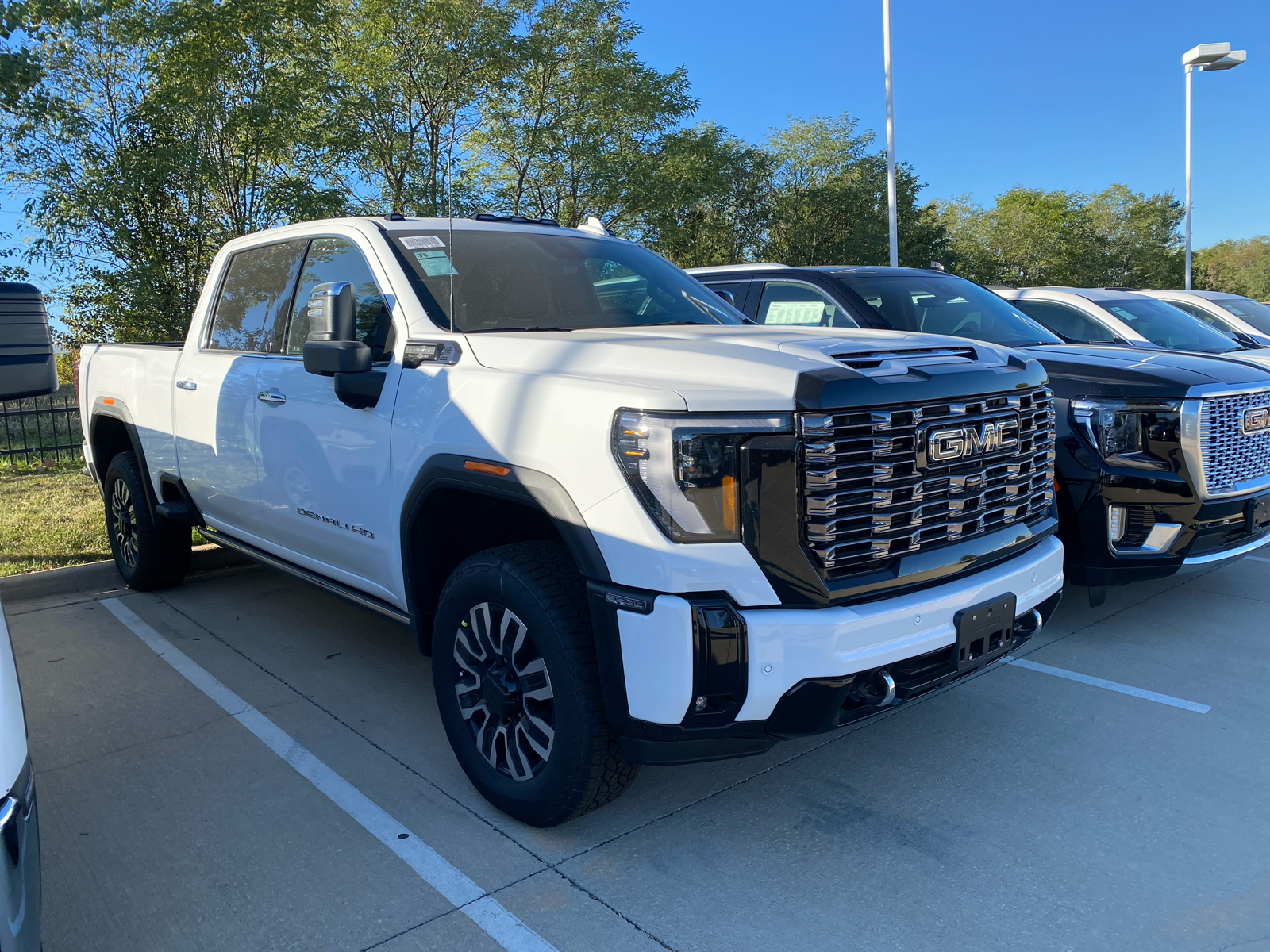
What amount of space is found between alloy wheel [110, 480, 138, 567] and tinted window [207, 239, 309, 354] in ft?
4.70

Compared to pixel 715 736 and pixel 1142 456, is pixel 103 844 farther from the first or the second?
pixel 1142 456

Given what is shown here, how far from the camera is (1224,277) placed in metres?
73.4

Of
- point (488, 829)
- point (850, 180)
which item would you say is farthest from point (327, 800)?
point (850, 180)

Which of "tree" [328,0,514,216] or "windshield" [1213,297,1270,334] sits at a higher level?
"tree" [328,0,514,216]

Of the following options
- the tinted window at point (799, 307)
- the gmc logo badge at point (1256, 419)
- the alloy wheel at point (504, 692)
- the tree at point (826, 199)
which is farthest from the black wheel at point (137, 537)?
the tree at point (826, 199)

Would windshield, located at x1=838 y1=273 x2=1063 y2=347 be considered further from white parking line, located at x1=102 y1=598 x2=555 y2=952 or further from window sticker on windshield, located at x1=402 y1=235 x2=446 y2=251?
white parking line, located at x1=102 y1=598 x2=555 y2=952

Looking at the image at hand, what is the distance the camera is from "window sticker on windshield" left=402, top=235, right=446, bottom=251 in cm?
387

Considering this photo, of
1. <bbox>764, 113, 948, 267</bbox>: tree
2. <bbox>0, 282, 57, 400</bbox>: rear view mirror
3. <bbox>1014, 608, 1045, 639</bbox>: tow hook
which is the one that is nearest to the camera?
<bbox>0, 282, 57, 400</bbox>: rear view mirror

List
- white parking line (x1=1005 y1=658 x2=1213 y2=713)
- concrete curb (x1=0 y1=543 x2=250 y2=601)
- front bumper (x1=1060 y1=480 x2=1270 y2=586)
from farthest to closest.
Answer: concrete curb (x1=0 y1=543 x2=250 y2=601)
front bumper (x1=1060 y1=480 x2=1270 y2=586)
white parking line (x1=1005 y1=658 x2=1213 y2=713)

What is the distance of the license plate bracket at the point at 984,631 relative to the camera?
9.30 ft

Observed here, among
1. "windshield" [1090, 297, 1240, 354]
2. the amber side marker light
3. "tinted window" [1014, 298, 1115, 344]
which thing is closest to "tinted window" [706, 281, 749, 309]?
"tinted window" [1014, 298, 1115, 344]

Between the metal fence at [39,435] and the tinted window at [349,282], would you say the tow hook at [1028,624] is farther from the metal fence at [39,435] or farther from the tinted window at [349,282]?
the metal fence at [39,435]

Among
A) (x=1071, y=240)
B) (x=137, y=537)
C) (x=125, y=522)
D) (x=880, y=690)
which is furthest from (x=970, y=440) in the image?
(x=1071, y=240)

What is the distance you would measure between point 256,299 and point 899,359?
3280 millimetres
